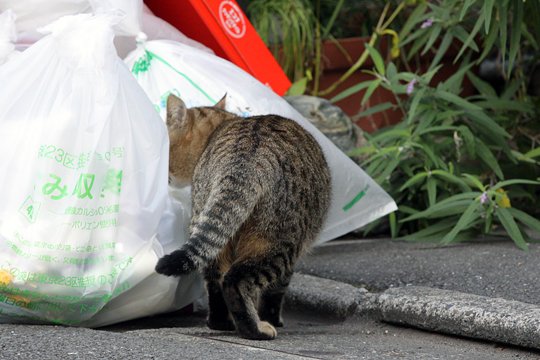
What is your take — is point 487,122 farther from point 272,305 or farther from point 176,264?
point 176,264

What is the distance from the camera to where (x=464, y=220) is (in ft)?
12.8

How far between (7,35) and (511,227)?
81.2 inches

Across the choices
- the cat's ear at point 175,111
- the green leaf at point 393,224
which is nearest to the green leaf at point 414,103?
the green leaf at point 393,224

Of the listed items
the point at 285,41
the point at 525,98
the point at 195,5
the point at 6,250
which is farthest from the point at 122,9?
the point at 525,98

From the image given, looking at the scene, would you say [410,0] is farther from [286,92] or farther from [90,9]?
[90,9]

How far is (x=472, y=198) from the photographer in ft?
13.2

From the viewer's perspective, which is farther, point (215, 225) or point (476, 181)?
point (476, 181)

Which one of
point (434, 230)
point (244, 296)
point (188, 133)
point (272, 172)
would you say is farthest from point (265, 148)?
point (434, 230)

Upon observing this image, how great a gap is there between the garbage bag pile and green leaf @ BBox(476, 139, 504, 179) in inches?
A: 59.1

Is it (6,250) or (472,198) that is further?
(472,198)

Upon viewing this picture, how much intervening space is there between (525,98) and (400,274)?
173 centimetres

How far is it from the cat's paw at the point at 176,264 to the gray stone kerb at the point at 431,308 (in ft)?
2.85

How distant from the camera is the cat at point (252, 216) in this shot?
2811 mm

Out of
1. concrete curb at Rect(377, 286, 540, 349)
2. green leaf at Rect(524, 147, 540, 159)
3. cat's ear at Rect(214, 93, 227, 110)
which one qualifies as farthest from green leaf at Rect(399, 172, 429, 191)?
cat's ear at Rect(214, 93, 227, 110)
